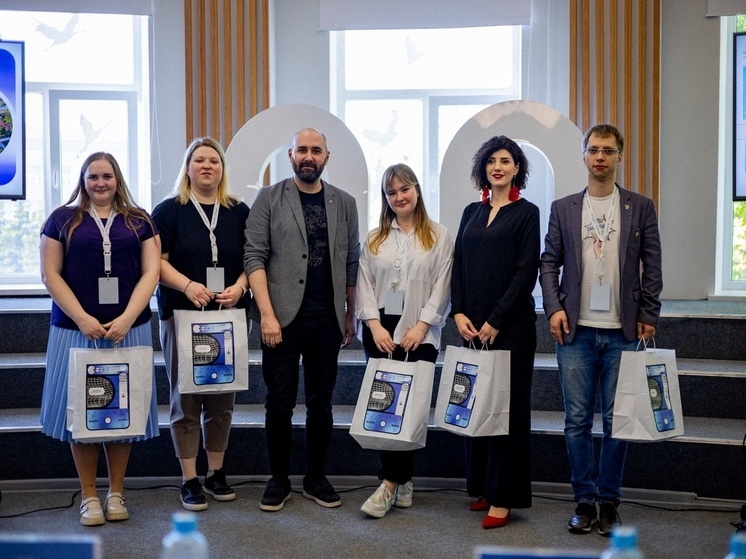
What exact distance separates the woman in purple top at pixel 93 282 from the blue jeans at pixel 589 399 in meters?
1.69

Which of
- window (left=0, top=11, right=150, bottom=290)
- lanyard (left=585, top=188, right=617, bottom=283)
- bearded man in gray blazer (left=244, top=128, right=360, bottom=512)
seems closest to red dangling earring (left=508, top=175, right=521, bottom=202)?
lanyard (left=585, top=188, right=617, bottom=283)

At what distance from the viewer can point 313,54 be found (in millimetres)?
6062

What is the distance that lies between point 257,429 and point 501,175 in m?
1.70

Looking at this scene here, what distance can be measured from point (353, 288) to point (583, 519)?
1324 millimetres

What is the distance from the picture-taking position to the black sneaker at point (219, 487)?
3.56 m

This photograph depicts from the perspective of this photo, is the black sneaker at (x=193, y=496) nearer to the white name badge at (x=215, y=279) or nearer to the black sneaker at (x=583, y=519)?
the white name badge at (x=215, y=279)

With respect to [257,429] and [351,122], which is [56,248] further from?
[351,122]

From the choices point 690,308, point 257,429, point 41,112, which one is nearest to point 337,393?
point 257,429

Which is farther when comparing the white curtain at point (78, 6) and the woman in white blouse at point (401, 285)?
the white curtain at point (78, 6)

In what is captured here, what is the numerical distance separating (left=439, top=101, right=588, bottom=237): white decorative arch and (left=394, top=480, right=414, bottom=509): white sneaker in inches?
67.3

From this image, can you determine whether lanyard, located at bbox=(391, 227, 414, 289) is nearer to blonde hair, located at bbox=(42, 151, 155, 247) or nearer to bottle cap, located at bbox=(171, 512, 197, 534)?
blonde hair, located at bbox=(42, 151, 155, 247)

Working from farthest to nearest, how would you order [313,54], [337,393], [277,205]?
[313,54]
[337,393]
[277,205]

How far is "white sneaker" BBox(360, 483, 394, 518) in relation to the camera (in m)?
3.33

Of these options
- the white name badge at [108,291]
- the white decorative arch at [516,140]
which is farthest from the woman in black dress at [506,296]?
the white decorative arch at [516,140]
